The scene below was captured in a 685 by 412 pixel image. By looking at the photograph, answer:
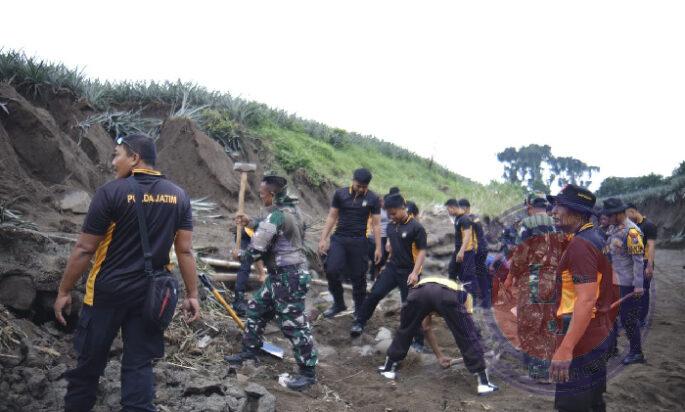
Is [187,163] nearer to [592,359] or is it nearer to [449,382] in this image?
[449,382]

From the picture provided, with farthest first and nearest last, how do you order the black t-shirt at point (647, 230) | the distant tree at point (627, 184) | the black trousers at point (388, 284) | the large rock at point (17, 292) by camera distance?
the distant tree at point (627, 184)
the black t-shirt at point (647, 230)
the black trousers at point (388, 284)
the large rock at point (17, 292)

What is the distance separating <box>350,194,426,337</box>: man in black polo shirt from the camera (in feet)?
22.9

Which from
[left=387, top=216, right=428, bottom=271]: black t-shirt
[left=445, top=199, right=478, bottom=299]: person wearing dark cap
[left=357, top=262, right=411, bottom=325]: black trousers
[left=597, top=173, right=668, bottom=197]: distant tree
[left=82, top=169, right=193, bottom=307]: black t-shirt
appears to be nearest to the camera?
[left=82, top=169, right=193, bottom=307]: black t-shirt

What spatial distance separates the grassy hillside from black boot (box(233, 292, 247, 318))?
19.1ft

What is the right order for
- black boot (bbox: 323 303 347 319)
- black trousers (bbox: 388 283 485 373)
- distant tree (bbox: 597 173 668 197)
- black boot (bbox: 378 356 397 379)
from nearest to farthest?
1. black trousers (bbox: 388 283 485 373)
2. black boot (bbox: 378 356 397 379)
3. black boot (bbox: 323 303 347 319)
4. distant tree (bbox: 597 173 668 197)

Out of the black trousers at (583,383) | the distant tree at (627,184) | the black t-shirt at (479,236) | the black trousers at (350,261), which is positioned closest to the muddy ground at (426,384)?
the black trousers at (350,261)

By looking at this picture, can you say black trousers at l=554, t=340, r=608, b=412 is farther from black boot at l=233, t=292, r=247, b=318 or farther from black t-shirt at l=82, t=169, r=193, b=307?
black boot at l=233, t=292, r=247, b=318

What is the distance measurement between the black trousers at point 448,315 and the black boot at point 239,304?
2147 mm

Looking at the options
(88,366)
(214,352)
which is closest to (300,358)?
(214,352)

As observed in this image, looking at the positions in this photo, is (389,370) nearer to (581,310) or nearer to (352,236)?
(352,236)

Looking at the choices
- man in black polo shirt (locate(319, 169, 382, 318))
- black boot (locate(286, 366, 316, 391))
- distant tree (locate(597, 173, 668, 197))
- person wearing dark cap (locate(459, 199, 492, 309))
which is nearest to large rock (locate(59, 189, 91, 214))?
man in black polo shirt (locate(319, 169, 382, 318))

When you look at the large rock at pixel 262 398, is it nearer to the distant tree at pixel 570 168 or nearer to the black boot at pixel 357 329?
the black boot at pixel 357 329

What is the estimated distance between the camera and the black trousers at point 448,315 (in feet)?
19.0

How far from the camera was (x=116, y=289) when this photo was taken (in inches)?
139
